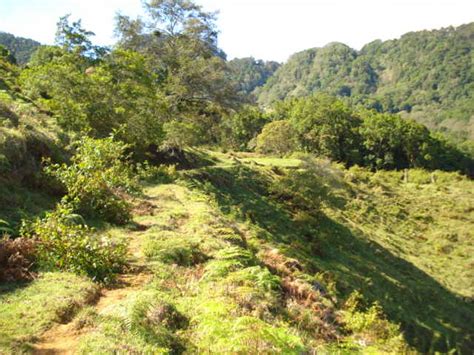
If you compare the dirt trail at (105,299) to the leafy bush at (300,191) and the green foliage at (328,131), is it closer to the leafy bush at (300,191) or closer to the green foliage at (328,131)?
the leafy bush at (300,191)

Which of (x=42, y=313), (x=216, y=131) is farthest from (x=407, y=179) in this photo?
(x=42, y=313)

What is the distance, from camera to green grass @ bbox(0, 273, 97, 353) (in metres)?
4.72

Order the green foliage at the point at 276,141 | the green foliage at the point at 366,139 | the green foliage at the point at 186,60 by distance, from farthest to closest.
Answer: the green foliage at the point at 366,139 → the green foliage at the point at 276,141 → the green foliage at the point at 186,60

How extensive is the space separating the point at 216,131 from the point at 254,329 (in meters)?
20.3

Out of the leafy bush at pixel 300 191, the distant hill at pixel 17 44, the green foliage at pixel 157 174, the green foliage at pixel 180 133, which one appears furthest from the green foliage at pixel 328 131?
the distant hill at pixel 17 44

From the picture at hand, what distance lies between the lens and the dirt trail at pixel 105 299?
4.67 metres

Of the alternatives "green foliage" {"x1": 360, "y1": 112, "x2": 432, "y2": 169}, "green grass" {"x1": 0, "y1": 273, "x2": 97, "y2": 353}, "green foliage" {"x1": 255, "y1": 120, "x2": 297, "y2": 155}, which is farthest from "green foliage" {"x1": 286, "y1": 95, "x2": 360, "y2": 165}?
"green grass" {"x1": 0, "y1": 273, "x2": 97, "y2": 353}

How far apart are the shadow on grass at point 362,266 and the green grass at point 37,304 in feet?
33.5

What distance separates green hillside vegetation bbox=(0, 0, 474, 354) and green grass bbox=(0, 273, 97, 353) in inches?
1.1

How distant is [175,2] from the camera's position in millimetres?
24859

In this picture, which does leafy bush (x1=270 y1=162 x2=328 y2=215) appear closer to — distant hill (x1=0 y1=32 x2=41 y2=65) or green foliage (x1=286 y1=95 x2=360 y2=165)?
green foliage (x1=286 y1=95 x2=360 y2=165)

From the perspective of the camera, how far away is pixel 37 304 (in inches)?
215

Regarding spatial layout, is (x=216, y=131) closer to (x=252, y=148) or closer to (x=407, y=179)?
(x=252, y=148)

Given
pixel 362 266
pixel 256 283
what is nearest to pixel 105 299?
pixel 256 283
